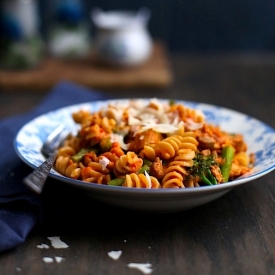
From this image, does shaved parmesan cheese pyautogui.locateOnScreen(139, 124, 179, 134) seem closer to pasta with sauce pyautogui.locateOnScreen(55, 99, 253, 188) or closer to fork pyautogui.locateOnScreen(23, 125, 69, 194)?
pasta with sauce pyautogui.locateOnScreen(55, 99, 253, 188)

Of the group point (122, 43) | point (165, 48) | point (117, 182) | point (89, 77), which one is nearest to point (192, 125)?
point (117, 182)

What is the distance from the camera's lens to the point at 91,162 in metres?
1.40

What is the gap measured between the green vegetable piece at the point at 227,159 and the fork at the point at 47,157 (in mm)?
413

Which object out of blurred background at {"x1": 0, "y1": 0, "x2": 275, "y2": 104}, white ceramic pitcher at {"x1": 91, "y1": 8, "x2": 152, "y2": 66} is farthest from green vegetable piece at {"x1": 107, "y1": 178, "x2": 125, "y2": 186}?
white ceramic pitcher at {"x1": 91, "y1": 8, "x2": 152, "y2": 66}

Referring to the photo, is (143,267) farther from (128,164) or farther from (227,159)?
(227,159)

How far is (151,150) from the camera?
1390 millimetres

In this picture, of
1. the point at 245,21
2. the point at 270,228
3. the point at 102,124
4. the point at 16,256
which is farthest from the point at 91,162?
the point at 245,21

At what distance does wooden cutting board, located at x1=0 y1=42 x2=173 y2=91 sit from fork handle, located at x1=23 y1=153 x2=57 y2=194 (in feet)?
4.45

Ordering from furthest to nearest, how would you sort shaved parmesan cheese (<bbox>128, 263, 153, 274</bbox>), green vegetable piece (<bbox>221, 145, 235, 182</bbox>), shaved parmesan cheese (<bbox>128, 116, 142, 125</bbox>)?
1. shaved parmesan cheese (<bbox>128, 116, 142, 125</bbox>)
2. green vegetable piece (<bbox>221, 145, 235, 182</bbox>)
3. shaved parmesan cheese (<bbox>128, 263, 153, 274</bbox>)

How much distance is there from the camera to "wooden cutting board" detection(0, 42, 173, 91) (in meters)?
2.70

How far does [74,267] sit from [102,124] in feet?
1.46

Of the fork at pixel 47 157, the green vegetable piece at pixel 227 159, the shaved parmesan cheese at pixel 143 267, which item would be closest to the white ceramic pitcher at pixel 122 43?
the fork at pixel 47 157

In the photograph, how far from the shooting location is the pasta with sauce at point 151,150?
1.34m

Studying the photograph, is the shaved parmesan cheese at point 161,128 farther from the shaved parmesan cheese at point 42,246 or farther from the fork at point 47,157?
the shaved parmesan cheese at point 42,246
